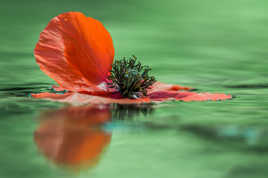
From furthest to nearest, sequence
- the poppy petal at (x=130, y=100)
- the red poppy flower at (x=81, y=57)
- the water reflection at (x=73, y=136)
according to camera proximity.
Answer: the red poppy flower at (x=81, y=57)
the poppy petal at (x=130, y=100)
the water reflection at (x=73, y=136)

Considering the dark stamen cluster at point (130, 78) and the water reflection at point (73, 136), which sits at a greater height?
the dark stamen cluster at point (130, 78)

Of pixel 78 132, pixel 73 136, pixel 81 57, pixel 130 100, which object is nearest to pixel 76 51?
pixel 81 57

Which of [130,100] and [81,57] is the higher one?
[81,57]

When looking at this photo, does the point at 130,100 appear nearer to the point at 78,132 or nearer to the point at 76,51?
the point at 76,51

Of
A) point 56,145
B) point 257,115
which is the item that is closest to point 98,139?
point 56,145

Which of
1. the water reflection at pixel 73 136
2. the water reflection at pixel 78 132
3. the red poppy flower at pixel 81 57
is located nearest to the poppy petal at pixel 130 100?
the red poppy flower at pixel 81 57

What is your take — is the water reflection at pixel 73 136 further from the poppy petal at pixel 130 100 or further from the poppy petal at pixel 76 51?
the poppy petal at pixel 76 51

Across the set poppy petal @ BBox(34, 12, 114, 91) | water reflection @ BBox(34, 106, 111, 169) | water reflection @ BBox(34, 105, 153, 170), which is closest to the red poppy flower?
poppy petal @ BBox(34, 12, 114, 91)

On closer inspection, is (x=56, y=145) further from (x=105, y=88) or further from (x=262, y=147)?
(x=105, y=88)
